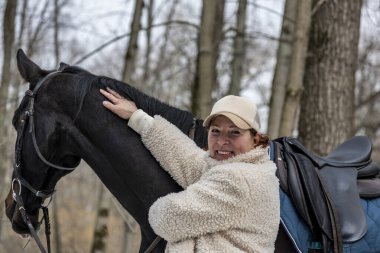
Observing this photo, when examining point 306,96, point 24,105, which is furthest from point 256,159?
point 306,96

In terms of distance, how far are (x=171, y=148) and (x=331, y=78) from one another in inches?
134

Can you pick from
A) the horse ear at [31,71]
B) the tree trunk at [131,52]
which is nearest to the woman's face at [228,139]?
the horse ear at [31,71]

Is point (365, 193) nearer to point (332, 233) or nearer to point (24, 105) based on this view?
point (332, 233)

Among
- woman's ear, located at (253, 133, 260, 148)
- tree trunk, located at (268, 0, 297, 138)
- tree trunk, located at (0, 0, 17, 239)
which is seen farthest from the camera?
tree trunk, located at (0, 0, 17, 239)

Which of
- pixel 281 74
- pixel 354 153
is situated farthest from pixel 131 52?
pixel 354 153

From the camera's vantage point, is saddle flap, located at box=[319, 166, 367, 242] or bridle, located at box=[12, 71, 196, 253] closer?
saddle flap, located at box=[319, 166, 367, 242]

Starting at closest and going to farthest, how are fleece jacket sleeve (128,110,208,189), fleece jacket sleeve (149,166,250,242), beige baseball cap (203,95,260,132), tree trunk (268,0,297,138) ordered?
fleece jacket sleeve (149,166,250,242) → beige baseball cap (203,95,260,132) → fleece jacket sleeve (128,110,208,189) → tree trunk (268,0,297,138)

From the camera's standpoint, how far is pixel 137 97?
9.26 feet

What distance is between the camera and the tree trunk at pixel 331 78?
5.50m

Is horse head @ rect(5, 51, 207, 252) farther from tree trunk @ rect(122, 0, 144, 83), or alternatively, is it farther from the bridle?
tree trunk @ rect(122, 0, 144, 83)

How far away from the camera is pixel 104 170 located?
109 inches

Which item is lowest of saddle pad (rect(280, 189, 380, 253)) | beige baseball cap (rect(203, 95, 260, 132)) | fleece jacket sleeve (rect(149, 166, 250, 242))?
saddle pad (rect(280, 189, 380, 253))

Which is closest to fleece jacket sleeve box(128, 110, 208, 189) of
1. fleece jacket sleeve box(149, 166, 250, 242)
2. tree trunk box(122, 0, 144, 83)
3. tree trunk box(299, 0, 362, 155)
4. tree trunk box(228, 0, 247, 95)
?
fleece jacket sleeve box(149, 166, 250, 242)

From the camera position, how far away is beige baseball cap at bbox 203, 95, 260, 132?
2326 mm
